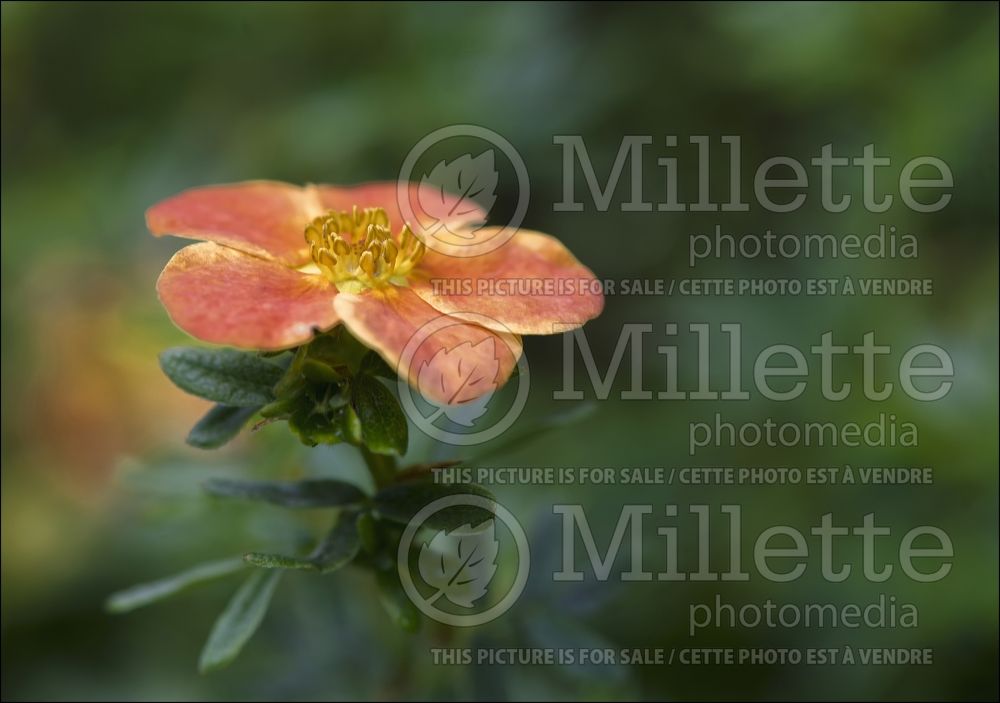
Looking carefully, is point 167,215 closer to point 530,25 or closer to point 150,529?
point 150,529

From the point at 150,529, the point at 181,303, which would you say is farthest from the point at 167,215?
the point at 150,529

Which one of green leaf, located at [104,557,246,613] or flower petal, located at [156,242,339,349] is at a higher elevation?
flower petal, located at [156,242,339,349]

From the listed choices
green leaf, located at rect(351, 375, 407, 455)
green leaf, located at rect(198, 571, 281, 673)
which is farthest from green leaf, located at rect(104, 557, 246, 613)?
green leaf, located at rect(351, 375, 407, 455)

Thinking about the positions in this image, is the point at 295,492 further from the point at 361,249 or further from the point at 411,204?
Result: the point at 411,204

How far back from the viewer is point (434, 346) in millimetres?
860

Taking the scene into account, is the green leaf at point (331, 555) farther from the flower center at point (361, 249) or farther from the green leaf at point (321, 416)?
the flower center at point (361, 249)

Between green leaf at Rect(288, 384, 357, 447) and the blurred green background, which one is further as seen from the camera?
the blurred green background

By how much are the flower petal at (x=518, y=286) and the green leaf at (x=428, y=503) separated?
16 cm

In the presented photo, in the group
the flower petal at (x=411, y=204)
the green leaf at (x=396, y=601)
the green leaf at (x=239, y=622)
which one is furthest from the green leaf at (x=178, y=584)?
the flower petal at (x=411, y=204)

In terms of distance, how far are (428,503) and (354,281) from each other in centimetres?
23

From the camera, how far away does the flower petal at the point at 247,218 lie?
0.99m

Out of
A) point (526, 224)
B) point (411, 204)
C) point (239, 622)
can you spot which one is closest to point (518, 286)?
point (411, 204)

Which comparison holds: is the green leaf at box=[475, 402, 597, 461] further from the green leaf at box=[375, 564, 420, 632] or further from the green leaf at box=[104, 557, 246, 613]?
the green leaf at box=[104, 557, 246, 613]

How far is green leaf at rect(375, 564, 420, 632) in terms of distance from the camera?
96 cm
